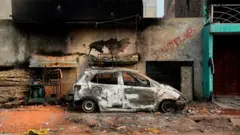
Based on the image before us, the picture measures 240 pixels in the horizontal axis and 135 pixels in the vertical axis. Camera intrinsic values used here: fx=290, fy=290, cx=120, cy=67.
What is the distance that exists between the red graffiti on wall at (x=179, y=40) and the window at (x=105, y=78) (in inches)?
137

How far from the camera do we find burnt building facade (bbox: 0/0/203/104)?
12422 millimetres

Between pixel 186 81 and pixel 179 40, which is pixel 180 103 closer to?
pixel 186 81

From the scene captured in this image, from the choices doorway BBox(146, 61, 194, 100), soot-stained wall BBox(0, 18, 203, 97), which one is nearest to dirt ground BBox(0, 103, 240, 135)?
doorway BBox(146, 61, 194, 100)

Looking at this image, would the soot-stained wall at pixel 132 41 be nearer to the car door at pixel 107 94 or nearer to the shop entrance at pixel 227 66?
the shop entrance at pixel 227 66

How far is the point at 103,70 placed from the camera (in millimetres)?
10250

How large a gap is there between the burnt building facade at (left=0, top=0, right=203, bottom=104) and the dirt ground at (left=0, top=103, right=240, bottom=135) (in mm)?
2511

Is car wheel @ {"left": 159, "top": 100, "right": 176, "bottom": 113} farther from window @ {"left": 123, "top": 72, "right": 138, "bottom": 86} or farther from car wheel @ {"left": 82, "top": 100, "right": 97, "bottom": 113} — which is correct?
car wheel @ {"left": 82, "top": 100, "right": 97, "bottom": 113}

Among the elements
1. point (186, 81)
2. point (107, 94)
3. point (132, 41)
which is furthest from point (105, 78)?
point (186, 81)

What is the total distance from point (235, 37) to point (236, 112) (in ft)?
15.4

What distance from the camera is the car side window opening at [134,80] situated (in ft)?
33.0

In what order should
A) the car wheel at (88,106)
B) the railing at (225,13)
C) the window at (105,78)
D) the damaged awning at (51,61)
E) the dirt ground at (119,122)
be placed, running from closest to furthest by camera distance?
the dirt ground at (119,122) → the car wheel at (88,106) → the window at (105,78) → the railing at (225,13) → the damaged awning at (51,61)

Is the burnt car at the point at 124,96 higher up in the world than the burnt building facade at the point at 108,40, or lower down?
lower down

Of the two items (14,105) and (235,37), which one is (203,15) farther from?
(14,105)

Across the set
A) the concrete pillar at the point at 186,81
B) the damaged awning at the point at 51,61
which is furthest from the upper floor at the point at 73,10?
the concrete pillar at the point at 186,81
